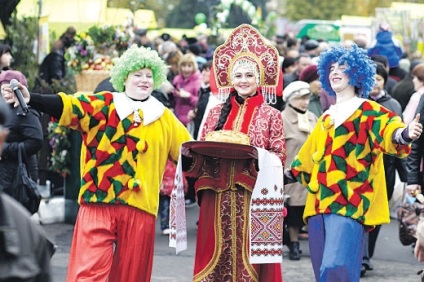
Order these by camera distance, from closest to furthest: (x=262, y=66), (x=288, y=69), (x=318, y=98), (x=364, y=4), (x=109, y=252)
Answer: (x=109, y=252) → (x=262, y=66) → (x=318, y=98) → (x=288, y=69) → (x=364, y=4)

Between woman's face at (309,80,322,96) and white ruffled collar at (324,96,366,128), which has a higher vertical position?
woman's face at (309,80,322,96)

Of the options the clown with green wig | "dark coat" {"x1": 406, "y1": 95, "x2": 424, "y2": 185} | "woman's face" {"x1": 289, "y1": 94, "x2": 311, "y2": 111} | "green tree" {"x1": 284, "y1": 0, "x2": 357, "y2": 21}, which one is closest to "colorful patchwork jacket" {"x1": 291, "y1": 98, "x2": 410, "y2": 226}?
"dark coat" {"x1": 406, "y1": 95, "x2": 424, "y2": 185}

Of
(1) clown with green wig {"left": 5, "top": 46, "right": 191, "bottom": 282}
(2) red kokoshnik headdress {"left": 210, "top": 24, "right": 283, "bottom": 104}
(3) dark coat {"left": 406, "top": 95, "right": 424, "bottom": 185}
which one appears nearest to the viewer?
(1) clown with green wig {"left": 5, "top": 46, "right": 191, "bottom": 282}

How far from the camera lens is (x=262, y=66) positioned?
28.9 feet

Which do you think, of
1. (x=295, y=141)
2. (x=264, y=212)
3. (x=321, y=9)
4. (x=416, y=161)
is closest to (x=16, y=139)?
(x=264, y=212)

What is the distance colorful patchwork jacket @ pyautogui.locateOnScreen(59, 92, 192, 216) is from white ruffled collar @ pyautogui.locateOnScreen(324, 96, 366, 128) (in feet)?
3.99

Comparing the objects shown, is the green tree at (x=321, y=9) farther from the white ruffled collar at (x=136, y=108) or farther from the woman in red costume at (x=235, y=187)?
the white ruffled collar at (x=136, y=108)

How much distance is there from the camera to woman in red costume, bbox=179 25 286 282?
851 centimetres

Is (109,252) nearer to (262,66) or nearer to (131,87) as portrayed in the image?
(131,87)

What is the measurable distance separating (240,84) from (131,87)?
76cm

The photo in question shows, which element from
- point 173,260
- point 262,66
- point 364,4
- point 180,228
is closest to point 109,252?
point 180,228

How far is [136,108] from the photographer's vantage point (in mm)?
8422

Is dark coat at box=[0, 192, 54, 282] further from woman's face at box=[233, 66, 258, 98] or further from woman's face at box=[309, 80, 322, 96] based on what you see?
woman's face at box=[309, 80, 322, 96]

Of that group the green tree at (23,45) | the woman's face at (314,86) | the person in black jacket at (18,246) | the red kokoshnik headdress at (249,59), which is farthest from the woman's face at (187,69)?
the person in black jacket at (18,246)
